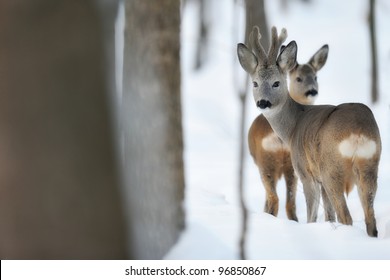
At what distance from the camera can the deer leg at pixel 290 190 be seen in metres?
8.89

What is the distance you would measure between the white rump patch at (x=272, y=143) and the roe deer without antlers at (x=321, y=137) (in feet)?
0.82

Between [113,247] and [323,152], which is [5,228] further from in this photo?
[323,152]

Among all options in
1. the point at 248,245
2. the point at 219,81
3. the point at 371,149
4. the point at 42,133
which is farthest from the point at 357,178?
the point at 219,81

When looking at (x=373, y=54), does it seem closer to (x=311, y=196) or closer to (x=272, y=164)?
(x=272, y=164)

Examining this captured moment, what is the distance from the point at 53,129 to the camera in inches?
157

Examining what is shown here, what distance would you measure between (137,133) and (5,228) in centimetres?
185

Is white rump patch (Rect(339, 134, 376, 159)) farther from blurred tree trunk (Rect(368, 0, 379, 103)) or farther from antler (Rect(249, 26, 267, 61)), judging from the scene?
blurred tree trunk (Rect(368, 0, 379, 103))

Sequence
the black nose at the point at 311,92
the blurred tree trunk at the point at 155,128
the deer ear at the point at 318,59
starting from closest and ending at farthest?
1. the blurred tree trunk at the point at 155,128
2. the black nose at the point at 311,92
3. the deer ear at the point at 318,59

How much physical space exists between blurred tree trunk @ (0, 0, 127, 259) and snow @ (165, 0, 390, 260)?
3.99 ft

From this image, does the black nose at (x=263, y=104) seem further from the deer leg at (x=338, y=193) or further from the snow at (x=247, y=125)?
the deer leg at (x=338, y=193)

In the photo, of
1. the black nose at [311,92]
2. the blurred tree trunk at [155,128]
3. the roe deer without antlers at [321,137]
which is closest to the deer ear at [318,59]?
the black nose at [311,92]

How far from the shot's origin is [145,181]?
226 inches

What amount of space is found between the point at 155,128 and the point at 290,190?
349 cm

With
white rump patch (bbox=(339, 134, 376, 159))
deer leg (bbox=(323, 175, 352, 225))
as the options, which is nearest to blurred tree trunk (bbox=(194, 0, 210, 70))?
deer leg (bbox=(323, 175, 352, 225))
